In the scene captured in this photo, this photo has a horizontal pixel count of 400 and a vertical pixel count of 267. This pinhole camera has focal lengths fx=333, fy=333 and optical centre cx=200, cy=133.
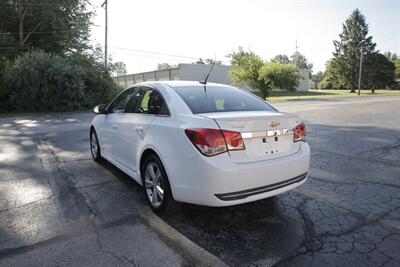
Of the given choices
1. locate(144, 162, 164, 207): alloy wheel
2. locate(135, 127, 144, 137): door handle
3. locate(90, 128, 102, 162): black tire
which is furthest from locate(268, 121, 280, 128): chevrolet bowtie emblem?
locate(90, 128, 102, 162): black tire

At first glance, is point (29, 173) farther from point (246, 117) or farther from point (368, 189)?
point (368, 189)

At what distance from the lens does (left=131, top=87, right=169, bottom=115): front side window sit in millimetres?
4098

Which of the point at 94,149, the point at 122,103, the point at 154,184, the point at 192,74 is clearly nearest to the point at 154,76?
the point at 192,74

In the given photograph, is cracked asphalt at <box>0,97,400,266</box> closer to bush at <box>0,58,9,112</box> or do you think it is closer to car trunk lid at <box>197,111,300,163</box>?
car trunk lid at <box>197,111,300,163</box>

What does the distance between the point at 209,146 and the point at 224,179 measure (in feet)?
1.15

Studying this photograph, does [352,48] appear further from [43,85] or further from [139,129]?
[139,129]

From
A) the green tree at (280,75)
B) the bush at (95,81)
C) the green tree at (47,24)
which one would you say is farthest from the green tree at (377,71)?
the bush at (95,81)

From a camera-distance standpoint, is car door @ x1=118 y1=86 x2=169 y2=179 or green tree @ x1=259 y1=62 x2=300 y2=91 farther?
green tree @ x1=259 y1=62 x2=300 y2=91

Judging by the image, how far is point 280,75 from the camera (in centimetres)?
3594

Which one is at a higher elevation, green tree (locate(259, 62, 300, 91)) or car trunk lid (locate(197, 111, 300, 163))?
green tree (locate(259, 62, 300, 91))

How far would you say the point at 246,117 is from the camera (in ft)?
11.3

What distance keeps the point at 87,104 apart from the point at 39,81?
10.9 ft

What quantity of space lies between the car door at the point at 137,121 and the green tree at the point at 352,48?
64.4m

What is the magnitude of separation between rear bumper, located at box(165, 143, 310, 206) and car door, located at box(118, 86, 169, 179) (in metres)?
0.79
